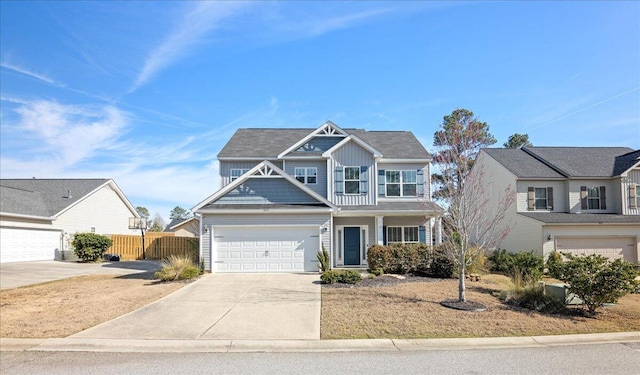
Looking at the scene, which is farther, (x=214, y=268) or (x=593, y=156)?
(x=593, y=156)

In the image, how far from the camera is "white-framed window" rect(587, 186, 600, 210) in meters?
25.9

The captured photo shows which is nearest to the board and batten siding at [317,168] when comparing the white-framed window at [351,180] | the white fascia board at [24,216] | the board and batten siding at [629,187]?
the white-framed window at [351,180]

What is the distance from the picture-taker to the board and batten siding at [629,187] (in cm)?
2539

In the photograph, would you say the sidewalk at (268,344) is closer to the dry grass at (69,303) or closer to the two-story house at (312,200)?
the dry grass at (69,303)

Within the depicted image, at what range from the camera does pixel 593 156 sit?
92.4 feet

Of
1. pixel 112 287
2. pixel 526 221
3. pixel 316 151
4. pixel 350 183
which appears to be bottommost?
pixel 112 287

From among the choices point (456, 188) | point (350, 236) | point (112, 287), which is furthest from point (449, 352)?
point (350, 236)

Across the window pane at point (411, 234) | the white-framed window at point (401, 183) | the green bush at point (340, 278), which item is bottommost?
the green bush at point (340, 278)

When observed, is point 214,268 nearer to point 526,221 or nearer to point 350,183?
point 350,183

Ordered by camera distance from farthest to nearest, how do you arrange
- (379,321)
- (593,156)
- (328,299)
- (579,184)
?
(593,156) → (579,184) → (328,299) → (379,321)

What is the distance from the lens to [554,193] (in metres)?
26.0

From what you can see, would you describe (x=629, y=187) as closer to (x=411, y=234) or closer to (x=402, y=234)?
(x=411, y=234)

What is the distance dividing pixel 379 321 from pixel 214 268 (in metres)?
10.9

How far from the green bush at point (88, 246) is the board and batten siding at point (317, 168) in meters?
14.6
